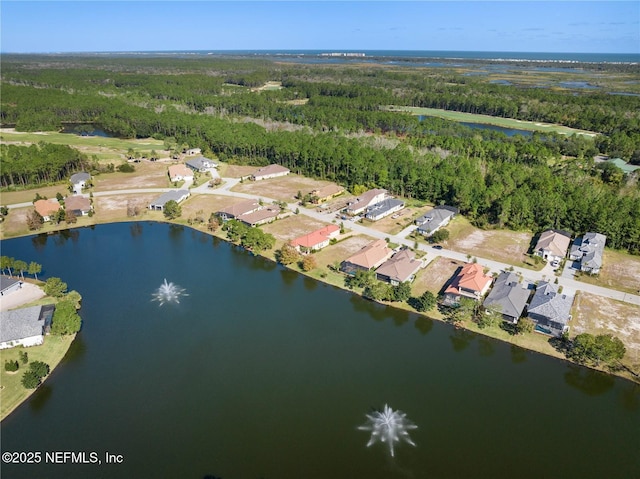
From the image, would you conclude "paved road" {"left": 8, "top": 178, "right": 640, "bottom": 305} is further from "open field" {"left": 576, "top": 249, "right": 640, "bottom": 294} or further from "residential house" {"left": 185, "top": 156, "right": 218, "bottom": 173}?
"residential house" {"left": 185, "top": 156, "right": 218, "bottom": 173}

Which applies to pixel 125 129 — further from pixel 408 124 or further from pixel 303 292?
pixel 303 292

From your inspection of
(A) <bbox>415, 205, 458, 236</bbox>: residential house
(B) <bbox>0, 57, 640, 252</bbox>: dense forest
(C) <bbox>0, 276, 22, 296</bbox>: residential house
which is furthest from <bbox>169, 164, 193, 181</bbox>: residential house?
(A) <bbox>415, 205, 458, 236</bbox>: residential house

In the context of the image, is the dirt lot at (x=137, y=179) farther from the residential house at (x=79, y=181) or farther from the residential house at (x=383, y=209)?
the residential house at (x=383, y=209)

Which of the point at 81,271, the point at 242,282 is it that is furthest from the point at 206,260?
the point at 81,271

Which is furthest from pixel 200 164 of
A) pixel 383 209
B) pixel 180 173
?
pixel 383 209

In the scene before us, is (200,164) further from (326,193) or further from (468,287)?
(468,287)

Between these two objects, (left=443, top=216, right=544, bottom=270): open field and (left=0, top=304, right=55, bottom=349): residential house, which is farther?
(left=443, top=216, right=544, bottom=270): open field
